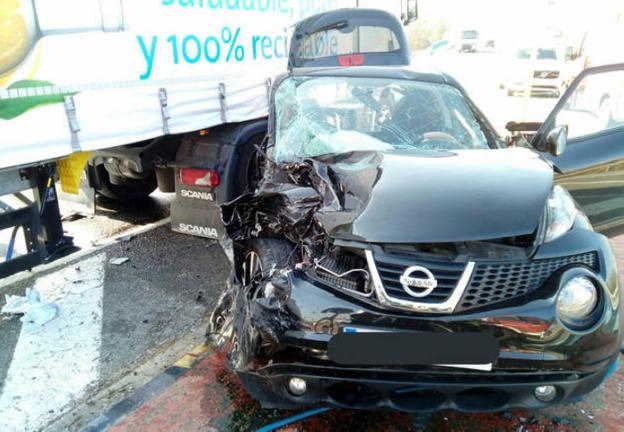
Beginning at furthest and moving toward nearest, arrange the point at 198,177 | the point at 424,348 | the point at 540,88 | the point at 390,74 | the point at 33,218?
the point at 540,88, the point at 198,177, the point at 390,74, the point at 33,218, the point at 424,348

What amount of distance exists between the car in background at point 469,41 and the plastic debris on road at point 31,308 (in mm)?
34276

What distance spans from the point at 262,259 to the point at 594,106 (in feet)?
9.69

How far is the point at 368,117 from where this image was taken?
348 cm

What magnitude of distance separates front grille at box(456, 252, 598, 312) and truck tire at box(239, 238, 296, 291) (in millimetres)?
829

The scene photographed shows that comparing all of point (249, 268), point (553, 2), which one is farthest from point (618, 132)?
point (553, 2)

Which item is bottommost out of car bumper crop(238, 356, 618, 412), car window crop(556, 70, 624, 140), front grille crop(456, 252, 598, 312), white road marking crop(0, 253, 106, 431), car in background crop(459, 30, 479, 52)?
white road marking crop(0, 253, 106, 431)

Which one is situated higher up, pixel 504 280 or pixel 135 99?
pixel 135 99

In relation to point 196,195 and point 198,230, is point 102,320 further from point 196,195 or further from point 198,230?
point 196,195

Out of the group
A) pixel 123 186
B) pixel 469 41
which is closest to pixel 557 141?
pixel 123 186

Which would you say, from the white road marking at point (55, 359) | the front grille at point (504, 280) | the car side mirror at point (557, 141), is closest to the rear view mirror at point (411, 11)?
the car side mirror at point (557, 141)

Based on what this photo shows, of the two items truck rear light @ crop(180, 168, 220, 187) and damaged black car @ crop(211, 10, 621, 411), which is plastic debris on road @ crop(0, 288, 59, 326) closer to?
truck rear light @ crop(180, 168, 220, 187)

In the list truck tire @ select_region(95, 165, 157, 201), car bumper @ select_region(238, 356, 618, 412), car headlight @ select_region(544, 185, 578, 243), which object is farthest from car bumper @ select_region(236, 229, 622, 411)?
truck tire @ select_region(95, 165, 157, 201)

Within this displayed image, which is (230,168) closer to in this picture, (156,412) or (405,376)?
(156,412)

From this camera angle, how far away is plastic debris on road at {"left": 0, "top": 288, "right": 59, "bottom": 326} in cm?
355
